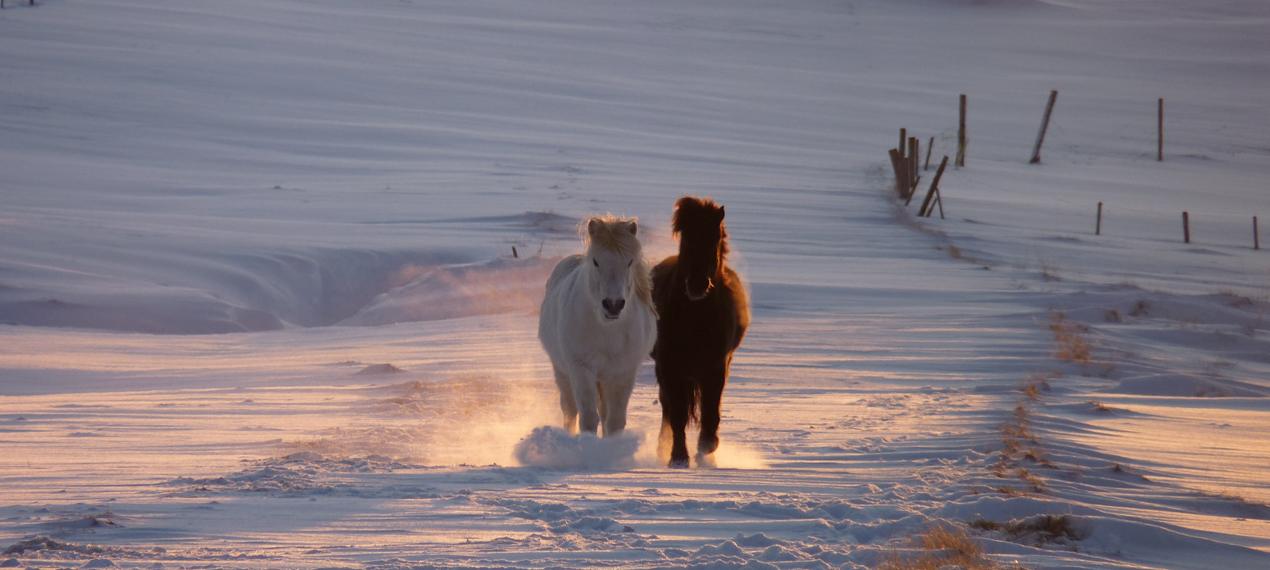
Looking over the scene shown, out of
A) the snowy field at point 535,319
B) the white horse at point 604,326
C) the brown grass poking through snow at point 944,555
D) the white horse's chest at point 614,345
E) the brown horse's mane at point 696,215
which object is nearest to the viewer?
the brown grass poking through snow at point 944,555

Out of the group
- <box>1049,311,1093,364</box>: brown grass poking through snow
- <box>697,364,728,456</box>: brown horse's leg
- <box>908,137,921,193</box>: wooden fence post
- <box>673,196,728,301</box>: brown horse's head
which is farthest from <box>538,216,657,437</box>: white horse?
<box>908,137,921,193</box>: wooden fence post

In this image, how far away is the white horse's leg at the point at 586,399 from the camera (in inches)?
301

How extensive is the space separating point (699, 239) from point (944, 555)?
3.03 meters

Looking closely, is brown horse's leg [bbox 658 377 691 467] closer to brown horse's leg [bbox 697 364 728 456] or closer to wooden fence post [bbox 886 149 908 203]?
brown horse's leg [bbox 697 364 728 456]

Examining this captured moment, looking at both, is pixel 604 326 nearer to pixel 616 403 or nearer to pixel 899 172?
pixel 616 403

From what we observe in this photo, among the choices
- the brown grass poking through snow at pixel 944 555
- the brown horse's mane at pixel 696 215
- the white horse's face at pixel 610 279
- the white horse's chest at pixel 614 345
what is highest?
the brown horse's mane at pixel 696 215

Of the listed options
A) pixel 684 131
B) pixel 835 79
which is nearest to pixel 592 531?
pixel 684 131

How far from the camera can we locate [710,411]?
7574 mm

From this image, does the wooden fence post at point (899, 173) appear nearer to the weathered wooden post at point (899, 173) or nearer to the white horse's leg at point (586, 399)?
the weathered wooden post at point (899, 173)

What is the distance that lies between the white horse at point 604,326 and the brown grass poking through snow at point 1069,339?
190 inches

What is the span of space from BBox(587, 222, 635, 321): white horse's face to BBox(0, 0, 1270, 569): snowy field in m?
0.74

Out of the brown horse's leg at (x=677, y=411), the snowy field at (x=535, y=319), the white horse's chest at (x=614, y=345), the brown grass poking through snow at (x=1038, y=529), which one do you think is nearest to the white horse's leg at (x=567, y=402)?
the snowy field at (x=535, y=319)

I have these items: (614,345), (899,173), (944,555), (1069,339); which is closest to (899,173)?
(899,173)

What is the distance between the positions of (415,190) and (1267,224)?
15.5 meters
